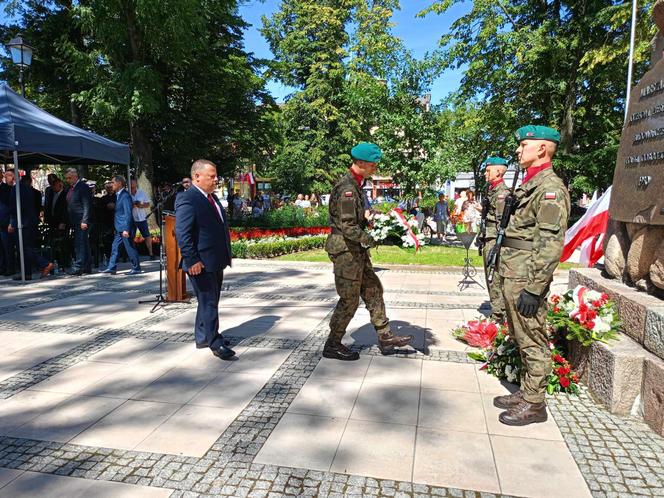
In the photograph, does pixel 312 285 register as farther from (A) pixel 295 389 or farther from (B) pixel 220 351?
(A) pixel 295 389

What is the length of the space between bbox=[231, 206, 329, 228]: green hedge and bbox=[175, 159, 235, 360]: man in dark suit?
11635mm

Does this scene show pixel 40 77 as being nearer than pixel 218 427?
No

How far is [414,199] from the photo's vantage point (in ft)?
59.4

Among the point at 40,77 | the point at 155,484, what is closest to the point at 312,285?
the point at 155,484

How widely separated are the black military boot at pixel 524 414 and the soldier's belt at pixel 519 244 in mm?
1167

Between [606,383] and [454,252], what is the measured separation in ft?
34.5

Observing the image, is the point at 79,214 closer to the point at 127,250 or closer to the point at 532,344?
the point at 127,250

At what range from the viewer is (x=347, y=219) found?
4.32 m

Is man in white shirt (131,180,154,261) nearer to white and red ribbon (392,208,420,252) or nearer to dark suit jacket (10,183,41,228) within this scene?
dark suit jacket (10,183,41,228)

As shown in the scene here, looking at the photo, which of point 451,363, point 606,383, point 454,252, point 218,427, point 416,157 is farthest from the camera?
point 416,157

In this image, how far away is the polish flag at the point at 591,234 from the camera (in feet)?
18.8

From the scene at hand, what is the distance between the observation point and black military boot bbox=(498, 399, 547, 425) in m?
3.46

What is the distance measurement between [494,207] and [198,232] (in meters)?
3.48

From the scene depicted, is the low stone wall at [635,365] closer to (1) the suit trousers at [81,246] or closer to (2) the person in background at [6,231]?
(1) the suit trousers at [81,246]
